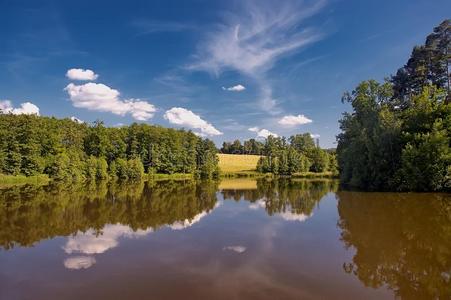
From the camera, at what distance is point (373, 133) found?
113 ft

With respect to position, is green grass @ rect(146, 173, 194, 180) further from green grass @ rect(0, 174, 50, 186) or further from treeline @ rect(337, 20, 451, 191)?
treeline @ rect(337, 20, 451, 191)

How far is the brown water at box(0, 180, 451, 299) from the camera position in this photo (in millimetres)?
8078

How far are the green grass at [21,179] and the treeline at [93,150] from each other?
125 centimetres

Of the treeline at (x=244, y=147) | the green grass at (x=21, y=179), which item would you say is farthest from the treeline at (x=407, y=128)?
the treeline at (x=244, y=147)

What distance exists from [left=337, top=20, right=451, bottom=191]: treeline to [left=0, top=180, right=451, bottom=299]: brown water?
328 inches

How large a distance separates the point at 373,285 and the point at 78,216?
16700 mm

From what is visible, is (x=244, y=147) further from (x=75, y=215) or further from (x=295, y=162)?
(x=75, y=215)

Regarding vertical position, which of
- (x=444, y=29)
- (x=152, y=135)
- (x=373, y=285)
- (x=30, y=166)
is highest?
(x=444, y=29)

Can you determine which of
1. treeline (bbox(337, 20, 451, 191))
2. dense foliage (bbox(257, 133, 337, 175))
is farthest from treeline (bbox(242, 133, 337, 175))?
treeline (bbox(337, 20, 451, 191))

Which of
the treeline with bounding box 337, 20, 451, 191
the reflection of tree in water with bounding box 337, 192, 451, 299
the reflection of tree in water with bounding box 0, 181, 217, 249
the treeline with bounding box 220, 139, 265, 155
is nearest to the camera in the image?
the reflection of tree in water with bounding box 337, 192, 451, 299

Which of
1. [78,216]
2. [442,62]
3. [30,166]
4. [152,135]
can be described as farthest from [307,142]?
[78,216]

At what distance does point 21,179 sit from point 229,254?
46387 mm

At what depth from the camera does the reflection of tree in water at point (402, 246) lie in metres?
8.46

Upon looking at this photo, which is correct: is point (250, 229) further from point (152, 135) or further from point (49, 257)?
point (152, 135)
